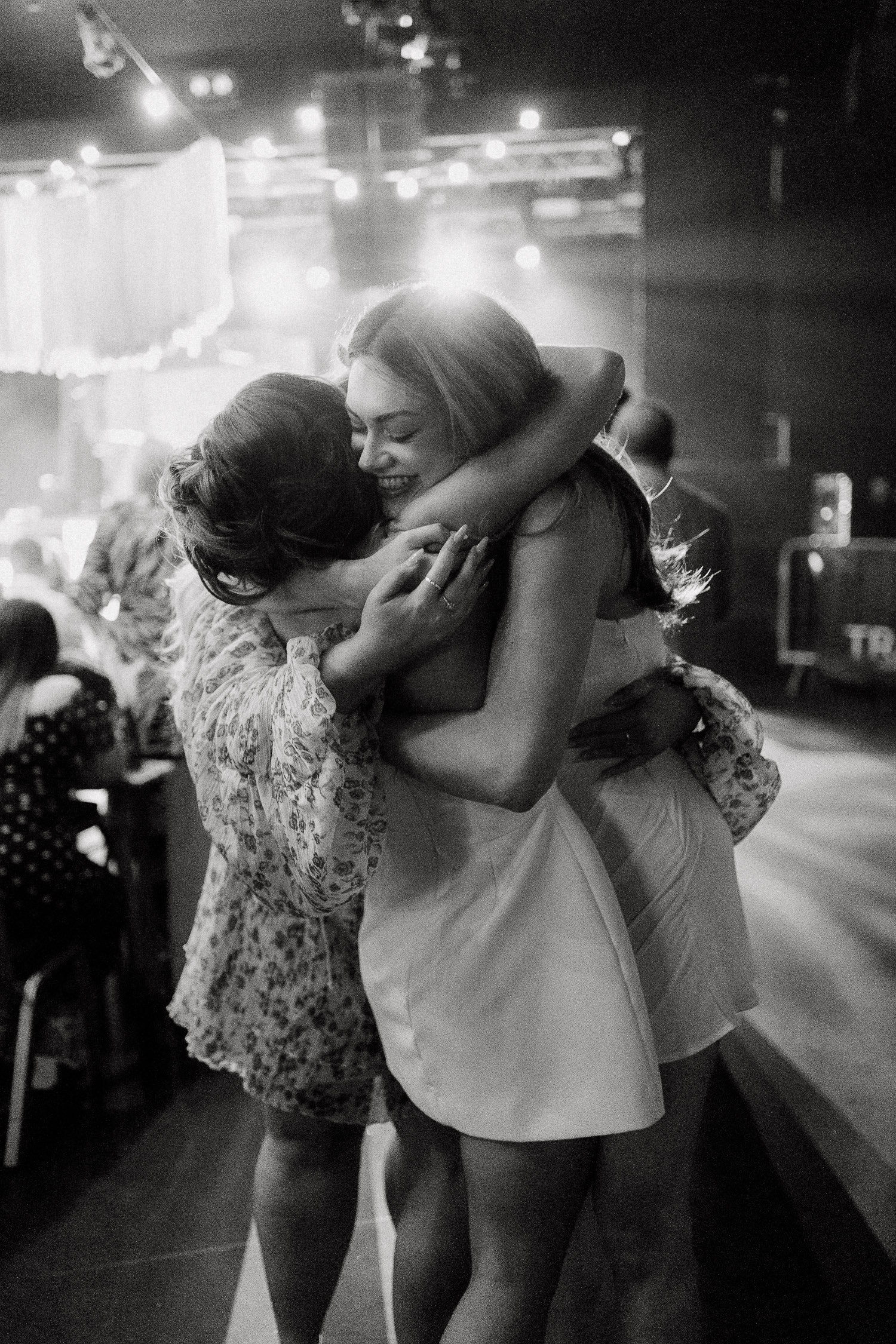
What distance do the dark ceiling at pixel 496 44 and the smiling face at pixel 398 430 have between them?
203 inches

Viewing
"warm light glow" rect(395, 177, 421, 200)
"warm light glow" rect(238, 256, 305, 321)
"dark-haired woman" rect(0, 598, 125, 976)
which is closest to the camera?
"dark-haired woman" rect(0, 598, 125, 976)

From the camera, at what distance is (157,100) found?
14.5 feet

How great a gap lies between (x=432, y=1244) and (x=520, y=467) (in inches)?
34.1

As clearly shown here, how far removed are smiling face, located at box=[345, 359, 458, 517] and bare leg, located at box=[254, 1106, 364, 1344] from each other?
2.81 ft

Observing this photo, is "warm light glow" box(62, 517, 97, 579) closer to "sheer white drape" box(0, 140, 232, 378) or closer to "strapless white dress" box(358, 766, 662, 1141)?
"sheer white drape" box(0, 140, 232, 378)

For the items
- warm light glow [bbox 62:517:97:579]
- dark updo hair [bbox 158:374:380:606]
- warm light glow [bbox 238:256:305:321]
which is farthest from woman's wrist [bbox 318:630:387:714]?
warm light glow [bbox 238:256:305:321]

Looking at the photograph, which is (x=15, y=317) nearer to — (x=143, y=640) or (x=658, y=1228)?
(x=143, y=640)

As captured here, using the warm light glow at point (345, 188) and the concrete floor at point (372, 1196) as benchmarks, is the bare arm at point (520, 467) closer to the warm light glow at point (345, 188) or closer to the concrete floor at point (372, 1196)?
the concrete floor at point (372, 1196)

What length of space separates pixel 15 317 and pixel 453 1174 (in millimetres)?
3705

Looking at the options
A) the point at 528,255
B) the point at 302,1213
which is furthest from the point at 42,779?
the point at 528,255

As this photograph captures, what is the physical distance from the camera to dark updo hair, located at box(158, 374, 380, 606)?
3.37 ft

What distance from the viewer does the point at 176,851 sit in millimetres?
2758

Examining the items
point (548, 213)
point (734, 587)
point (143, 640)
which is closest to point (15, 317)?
point (143, 640)

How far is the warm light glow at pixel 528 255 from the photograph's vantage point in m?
9.46
